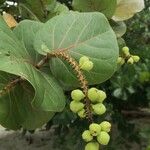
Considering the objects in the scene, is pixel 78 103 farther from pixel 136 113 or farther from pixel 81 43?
A: pixel 136 113

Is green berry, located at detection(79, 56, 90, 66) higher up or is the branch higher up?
green berry, located at detection(79, 56, 90, 66)

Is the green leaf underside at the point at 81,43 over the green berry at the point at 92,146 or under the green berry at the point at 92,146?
over

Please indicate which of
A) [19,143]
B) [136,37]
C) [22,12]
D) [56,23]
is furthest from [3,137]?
[56,23]

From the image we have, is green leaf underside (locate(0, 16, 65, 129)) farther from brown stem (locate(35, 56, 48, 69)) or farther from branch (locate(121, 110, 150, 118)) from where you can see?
branch (locate(121, 110, 150, 118))

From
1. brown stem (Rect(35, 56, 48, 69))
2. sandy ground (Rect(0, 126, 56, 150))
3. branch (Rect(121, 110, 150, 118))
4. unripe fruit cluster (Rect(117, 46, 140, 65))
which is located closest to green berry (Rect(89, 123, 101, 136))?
brown stem (Rect(35, 56, 48, 69))

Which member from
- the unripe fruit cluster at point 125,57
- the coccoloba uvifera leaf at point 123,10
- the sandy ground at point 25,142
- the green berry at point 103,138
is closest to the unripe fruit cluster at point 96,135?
the green berry at point 103,138

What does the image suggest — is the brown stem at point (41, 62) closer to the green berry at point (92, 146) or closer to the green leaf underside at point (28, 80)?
the green leaf underside at point (28, 80)

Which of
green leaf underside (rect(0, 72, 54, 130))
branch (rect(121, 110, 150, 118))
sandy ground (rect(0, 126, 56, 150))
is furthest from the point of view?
sandy ground (rect(0, 126, 56, 150))
